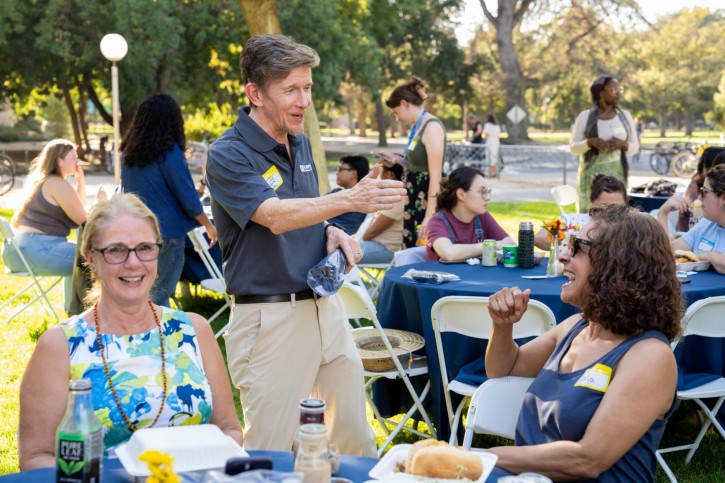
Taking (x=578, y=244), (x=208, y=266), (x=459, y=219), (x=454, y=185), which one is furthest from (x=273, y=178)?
(x=208, y=266)

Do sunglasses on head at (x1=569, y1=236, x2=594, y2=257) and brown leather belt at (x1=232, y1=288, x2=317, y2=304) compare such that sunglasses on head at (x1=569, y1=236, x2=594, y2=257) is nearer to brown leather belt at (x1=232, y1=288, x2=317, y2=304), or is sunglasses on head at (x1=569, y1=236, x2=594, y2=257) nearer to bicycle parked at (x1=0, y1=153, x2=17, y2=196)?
A: brown leather belt at (x1=232, y1=288, x2=317, y2=304)

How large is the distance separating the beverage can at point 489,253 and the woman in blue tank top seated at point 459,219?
14cm

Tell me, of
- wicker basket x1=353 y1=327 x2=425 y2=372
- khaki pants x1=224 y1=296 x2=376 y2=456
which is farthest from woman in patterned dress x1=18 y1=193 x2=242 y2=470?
wicker basket x1=353 y1=327 x2=425 y2=372

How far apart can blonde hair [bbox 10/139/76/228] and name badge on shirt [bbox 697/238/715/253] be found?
4.87 meters

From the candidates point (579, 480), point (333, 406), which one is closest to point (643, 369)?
point (579, 480)

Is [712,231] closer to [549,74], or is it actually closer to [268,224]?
[268,224]

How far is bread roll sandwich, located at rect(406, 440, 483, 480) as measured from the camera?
1.96 metres

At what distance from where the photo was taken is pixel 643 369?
8.09 feet

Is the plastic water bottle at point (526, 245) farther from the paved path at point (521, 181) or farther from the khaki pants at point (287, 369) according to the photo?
the paved path at point (521, 181)

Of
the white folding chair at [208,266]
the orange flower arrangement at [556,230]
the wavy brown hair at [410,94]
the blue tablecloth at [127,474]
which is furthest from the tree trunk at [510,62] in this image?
the blue tablecloth at [127,474]

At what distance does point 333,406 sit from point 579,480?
1101 mm

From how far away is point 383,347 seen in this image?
15.9ft

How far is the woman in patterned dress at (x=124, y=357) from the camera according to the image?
2.43 meters

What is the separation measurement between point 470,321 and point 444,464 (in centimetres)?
224
